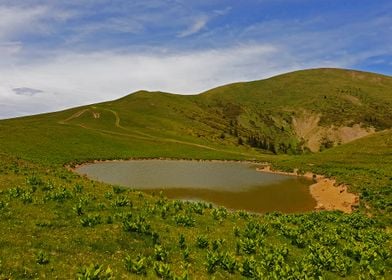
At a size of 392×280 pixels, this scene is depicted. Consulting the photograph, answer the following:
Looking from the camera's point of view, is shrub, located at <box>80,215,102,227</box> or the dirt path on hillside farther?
the dirt path on hillside

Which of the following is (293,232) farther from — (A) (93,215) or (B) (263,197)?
(B) (263,197)

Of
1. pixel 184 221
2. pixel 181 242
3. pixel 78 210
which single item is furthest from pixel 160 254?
pixel 78 210

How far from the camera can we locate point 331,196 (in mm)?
50062

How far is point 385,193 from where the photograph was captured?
4462cm

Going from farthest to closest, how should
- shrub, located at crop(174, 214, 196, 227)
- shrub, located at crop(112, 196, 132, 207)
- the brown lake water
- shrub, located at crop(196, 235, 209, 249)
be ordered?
the brown lake water < shrub, located at crop(112, 196, 132, 207) < shrub, located at crop(174, 214, 196, 227) < shrub, located at crop(196, 235, 209, 249)

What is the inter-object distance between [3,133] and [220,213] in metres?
87.4

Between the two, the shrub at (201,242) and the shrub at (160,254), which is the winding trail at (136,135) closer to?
the shrub at (201,242)

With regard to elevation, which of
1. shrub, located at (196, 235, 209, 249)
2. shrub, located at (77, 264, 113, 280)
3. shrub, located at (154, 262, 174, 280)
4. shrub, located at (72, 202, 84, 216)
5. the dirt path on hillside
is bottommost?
the dirt path on hillside

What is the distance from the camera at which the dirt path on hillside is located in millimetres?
43016

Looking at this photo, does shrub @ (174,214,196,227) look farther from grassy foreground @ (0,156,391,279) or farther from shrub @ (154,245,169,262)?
shrub @ (154,245,169,262)

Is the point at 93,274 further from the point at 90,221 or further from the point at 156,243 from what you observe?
the point at 90,221

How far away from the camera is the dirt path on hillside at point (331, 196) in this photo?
4302 cm

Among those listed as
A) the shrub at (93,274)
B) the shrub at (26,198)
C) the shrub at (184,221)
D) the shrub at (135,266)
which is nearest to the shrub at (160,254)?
the shrub at (135,266)

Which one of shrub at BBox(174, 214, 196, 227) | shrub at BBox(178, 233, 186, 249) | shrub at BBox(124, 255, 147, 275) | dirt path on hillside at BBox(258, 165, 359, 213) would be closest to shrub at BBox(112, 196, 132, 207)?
shrub at BBox(174, 214, 196, 227)
